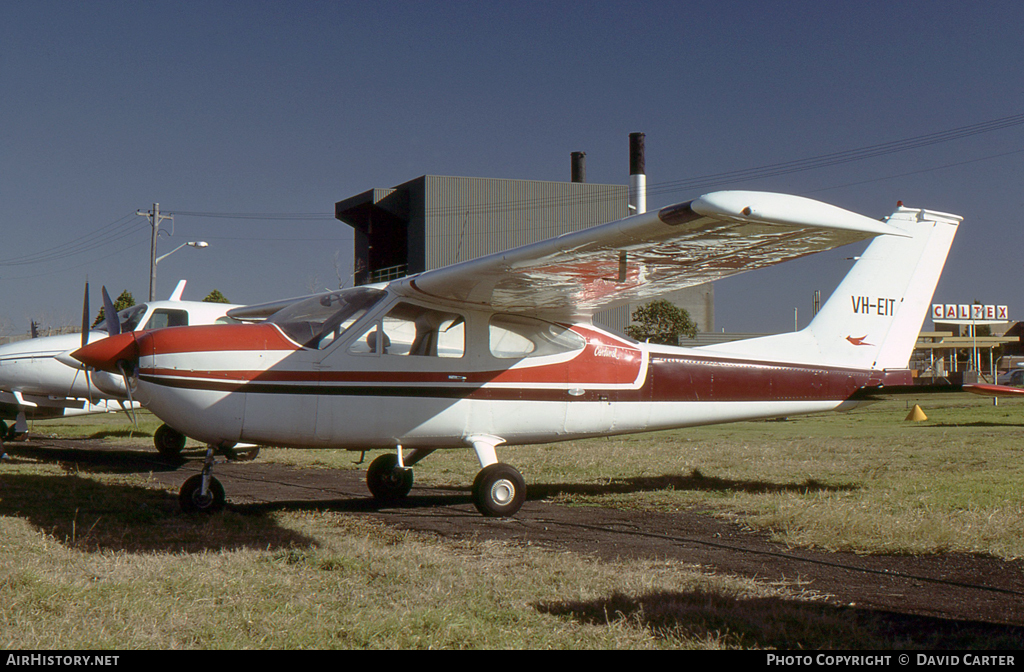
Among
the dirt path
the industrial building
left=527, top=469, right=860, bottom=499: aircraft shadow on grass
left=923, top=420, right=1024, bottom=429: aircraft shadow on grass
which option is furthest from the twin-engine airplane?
the industrial building

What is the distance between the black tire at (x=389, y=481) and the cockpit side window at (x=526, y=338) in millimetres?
1862

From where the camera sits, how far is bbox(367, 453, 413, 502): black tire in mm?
9000

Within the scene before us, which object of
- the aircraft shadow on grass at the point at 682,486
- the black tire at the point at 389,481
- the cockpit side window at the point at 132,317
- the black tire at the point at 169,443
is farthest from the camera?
the black tire at the point at 169,443

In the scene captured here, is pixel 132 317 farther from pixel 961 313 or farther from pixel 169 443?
pixel 961 313

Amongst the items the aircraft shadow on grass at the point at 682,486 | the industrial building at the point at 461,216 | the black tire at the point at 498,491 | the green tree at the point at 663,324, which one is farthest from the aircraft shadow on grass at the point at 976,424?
the green tree at the point at 663,324

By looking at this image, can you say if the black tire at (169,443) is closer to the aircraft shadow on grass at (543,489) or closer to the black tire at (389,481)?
the aircraft shadow on grass at (543,489)

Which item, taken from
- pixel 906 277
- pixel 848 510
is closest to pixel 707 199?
pixel 848 510

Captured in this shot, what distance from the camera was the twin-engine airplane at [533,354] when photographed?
637cm

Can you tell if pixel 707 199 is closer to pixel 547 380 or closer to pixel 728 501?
pixel 547 380

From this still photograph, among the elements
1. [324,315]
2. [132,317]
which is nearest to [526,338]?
[324,315]

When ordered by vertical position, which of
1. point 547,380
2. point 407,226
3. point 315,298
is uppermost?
point 407,226

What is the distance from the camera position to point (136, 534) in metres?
6.29

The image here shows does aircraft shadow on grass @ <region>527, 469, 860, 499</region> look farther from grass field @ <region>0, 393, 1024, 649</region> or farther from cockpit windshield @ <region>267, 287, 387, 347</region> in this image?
cockpit windshield @ <region>267, 287, 387, 347</region>
